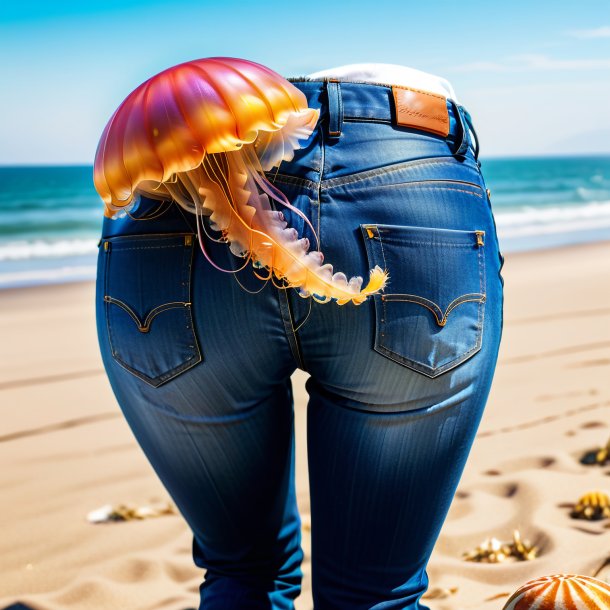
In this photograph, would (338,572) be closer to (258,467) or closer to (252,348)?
(258,467)

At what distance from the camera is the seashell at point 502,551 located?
8.46 ft

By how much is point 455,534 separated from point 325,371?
1.81m

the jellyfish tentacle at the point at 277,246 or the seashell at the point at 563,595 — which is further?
the seashell at the point at 563,595

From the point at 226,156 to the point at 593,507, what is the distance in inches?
89.5

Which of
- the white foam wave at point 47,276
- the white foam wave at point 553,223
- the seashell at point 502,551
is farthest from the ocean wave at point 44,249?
the seashell at point 502,551

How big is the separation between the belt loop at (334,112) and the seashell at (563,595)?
0.98m

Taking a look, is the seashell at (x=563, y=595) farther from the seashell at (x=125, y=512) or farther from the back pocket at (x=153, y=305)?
the seashell at (x=125, y=512)

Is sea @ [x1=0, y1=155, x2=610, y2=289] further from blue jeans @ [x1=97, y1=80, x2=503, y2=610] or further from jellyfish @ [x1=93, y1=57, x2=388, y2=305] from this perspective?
jellyfish @ [x1=93, y1=57, x2=388, y2=305]

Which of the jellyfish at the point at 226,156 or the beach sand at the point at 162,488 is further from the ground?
the jellyfish at the point at 226,156

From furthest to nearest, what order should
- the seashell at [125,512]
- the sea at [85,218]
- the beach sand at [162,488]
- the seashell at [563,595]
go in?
the sea at [85,218] → the seashell at [125,512] → the beach sand at [162,488] → the seashell at [563,595]

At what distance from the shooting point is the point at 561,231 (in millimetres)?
15547

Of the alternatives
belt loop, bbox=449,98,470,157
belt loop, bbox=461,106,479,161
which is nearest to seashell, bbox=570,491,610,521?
belt loop, bbox=461,106,479,161

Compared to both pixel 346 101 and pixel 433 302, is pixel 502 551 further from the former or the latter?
pixel 346 101

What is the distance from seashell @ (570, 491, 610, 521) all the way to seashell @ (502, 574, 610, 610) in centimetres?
131
